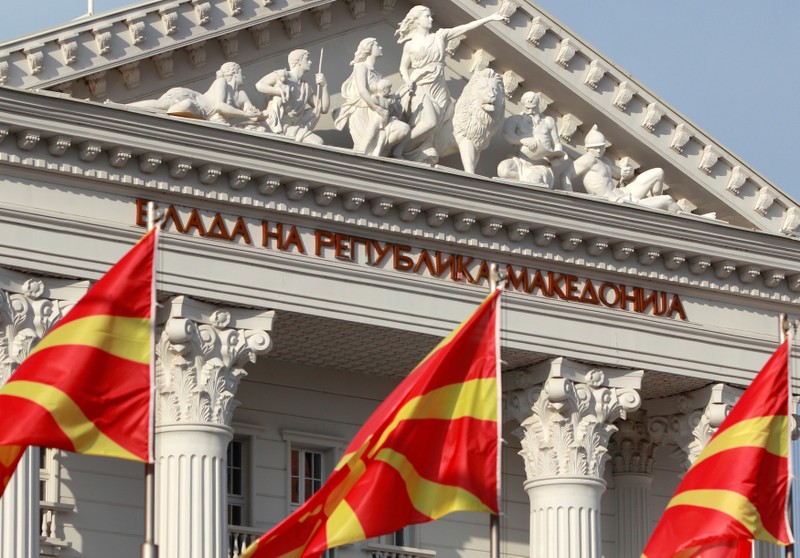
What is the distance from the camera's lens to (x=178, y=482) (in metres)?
36.1

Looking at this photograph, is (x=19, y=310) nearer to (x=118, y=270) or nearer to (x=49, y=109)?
(x=49, y=109)

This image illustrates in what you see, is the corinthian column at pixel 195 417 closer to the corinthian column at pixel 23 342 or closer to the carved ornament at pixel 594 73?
the corinthian column at pixel 23 342

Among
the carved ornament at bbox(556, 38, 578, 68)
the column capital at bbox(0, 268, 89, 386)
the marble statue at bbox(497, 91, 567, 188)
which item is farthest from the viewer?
the carved ornament at bbox(556, 38, 578, 68)

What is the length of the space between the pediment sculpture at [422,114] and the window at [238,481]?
4.91 m

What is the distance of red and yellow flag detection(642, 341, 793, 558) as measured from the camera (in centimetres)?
3206

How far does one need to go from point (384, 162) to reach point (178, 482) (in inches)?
212

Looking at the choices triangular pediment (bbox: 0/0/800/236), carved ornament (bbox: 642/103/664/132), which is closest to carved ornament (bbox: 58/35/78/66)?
triangular pediment (bbox: 0/0/800/236)

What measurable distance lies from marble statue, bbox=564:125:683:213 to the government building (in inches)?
1.8

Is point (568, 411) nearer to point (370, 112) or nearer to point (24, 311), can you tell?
point (370, 112)

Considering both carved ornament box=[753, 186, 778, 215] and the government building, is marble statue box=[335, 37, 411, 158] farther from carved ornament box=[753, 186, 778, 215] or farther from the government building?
carved ornament box=[753, 186, 778, 215]

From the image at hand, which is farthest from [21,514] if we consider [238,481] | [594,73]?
[594,73]

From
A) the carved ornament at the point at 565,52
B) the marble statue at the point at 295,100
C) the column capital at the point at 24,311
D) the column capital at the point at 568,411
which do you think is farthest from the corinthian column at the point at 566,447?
the column capital at the point at 24,311

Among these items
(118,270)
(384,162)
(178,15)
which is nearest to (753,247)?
(384,162)

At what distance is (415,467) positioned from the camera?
29281mm
